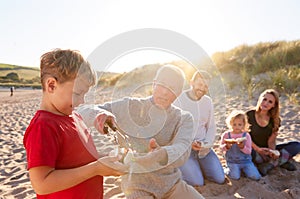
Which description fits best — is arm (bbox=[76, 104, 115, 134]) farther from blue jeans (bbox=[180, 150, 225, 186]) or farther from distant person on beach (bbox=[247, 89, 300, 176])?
distant person on beach (bbox=[247, 89, 300, 176])

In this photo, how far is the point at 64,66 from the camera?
1.43m

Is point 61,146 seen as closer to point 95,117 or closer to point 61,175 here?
point 61,175

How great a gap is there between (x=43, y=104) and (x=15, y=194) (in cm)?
249

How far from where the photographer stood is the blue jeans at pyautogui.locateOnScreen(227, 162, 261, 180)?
3.90 metres

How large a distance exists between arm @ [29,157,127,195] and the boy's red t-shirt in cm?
4

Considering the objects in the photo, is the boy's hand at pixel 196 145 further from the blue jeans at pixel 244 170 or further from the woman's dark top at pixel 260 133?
the woman's dark top at pixel 260 133

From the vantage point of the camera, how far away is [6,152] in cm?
551

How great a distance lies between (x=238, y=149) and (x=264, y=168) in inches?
17.9

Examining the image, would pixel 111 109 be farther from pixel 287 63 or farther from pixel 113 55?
pixel 287 63

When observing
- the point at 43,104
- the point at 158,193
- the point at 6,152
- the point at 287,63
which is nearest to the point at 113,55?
the point at 43,104

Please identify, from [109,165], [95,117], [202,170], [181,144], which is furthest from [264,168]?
[109,165]

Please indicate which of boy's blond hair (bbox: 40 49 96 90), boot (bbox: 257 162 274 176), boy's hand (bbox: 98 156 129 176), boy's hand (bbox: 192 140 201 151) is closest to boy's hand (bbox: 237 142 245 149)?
boot (bbox: 257 162 274 176)

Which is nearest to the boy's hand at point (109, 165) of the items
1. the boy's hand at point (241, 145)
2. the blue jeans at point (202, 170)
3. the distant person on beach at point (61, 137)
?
the distant person on beach at point (61, 137)

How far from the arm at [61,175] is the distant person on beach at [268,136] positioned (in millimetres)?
3296
